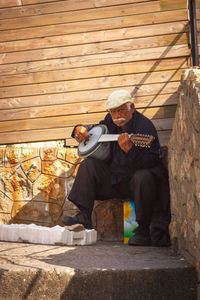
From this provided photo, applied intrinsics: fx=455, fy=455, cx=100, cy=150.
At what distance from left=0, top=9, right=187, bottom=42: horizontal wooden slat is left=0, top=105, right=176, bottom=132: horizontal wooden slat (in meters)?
1.13

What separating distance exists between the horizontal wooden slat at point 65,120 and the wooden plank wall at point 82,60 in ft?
0.04

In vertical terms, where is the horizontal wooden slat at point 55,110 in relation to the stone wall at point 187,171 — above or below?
above

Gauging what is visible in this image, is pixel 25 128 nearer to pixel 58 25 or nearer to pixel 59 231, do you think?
pixel 58 25

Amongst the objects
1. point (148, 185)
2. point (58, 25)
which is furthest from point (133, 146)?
point (58, 25)

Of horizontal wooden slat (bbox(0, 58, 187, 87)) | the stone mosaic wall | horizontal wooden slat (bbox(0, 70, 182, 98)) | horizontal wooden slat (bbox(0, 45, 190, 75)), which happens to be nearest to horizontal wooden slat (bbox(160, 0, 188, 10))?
horizontal wooden slat (bbox(0, 45, 190, 75))

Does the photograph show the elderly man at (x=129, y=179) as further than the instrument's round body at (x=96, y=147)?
No

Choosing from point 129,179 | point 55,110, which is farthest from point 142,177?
point 55,110

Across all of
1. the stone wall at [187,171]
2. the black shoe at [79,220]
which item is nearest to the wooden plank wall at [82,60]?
the black shoe at [79,220]

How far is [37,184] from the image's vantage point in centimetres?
575

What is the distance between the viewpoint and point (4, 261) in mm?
2893

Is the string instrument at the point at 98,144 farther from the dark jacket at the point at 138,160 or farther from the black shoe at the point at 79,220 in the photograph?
the black shoe at the point at 79,220

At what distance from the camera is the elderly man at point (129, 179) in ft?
13.7

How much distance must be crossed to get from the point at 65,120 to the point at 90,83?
1.91 ft

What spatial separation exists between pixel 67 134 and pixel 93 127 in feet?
3.06
